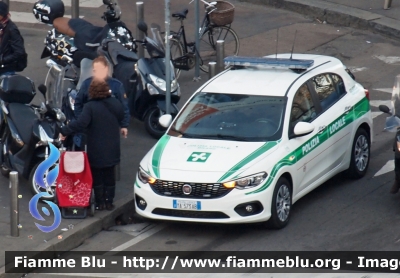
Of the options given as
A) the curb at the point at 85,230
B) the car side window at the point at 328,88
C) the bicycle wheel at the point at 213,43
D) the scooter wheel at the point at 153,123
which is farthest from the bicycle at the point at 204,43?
the curb at the point at 85,230

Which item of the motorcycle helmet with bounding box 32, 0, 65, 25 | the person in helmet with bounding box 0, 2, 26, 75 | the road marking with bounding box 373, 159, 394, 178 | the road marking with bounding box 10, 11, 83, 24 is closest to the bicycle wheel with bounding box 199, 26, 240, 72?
the motorcycle helmet with bounding box 32, 0, 65, 25

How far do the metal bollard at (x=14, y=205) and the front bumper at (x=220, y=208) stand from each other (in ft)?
4.60

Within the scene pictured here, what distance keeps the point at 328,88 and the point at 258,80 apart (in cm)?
95

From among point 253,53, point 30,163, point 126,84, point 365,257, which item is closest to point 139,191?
point 30,163

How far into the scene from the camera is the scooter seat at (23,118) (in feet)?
35.3

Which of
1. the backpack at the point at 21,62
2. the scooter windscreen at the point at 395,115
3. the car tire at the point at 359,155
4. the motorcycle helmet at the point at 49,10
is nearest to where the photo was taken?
the scooter windscreen at the point at 395,115

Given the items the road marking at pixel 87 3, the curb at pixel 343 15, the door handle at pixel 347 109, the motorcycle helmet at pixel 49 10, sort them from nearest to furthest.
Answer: the door handle at pixel 347 109 → the motorcycle helmet at pixel 49 10 → the curb at pixel 343 15 → the road marking at pixel 87 3

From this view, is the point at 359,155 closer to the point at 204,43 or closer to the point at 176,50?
the point at 176,50

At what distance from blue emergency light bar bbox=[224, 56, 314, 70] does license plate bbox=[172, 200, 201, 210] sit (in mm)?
2441

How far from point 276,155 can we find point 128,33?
17.1ft

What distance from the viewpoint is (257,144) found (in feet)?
32.6

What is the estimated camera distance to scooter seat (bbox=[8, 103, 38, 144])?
1077 cm

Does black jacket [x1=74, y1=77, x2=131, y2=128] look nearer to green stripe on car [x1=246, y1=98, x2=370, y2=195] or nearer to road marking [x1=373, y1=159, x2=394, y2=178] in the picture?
green stripe on car [x1=246, y1=98, x2=370, y2=195]

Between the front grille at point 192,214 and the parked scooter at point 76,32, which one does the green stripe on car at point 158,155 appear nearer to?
the front grille at point 192,214
